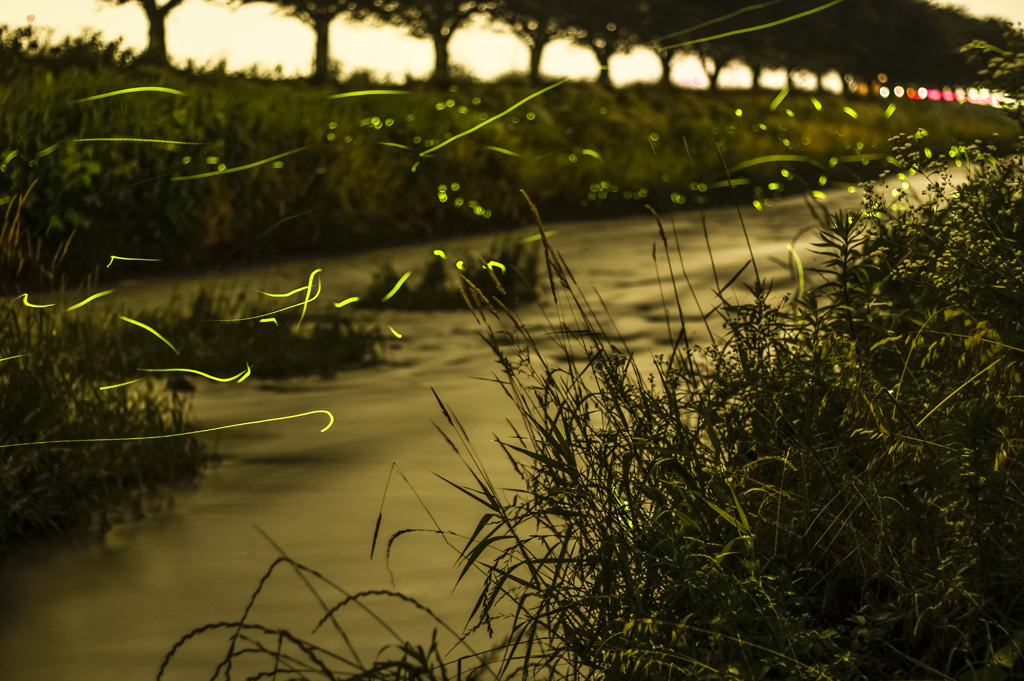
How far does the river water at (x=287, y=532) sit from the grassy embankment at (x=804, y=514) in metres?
0.46

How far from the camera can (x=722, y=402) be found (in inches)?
126

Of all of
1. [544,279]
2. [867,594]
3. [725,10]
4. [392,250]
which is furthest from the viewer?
[725,10]

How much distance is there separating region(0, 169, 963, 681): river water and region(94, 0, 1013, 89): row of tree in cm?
2634

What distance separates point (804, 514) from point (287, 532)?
2.24 meters

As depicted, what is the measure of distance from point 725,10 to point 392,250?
103 feet

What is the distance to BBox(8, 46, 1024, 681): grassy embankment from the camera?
2.30 metres

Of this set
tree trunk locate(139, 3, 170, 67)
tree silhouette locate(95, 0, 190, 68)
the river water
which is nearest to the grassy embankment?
the river water

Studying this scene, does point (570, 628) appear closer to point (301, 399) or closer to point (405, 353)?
point (301, 399)

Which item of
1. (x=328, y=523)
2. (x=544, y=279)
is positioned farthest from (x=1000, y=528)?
(x=544, y=279)

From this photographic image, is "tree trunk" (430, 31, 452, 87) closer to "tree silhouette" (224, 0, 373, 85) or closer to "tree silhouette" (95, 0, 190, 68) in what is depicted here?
"tree silhouette" (224, 0, 373, 85)

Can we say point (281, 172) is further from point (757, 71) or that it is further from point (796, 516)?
point (757, 71)

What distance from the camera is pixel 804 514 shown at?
8.98 feet

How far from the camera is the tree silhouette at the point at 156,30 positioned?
77.3 feet

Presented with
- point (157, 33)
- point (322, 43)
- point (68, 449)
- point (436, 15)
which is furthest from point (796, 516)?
point (436, 15)
